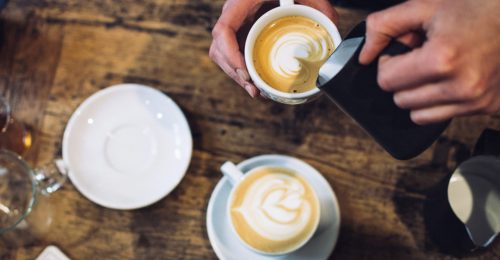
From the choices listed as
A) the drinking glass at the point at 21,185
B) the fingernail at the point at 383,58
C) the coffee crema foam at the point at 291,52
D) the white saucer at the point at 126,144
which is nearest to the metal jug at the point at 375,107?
the fingernail at the point at 383,58

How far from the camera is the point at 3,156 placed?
1.14m

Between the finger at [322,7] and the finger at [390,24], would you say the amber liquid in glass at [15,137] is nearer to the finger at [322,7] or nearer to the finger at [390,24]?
the finger at [322,7]

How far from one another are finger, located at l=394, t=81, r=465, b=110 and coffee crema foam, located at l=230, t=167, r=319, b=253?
0.39 meters

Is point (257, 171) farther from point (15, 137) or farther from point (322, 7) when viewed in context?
point (15, 137)

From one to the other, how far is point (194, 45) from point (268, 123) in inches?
10.5

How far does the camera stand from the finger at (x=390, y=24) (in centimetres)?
71

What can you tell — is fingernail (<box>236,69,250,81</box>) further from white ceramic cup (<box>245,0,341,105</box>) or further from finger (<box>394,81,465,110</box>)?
finger (<box>394,81,465,110</box>)

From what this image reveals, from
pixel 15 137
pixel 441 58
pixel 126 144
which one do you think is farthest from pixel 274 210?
pixel 15 137

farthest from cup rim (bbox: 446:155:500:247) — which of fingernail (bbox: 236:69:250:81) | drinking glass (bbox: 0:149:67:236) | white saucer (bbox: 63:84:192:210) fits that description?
→ drinking glass (bbox: 0:149:67:236)

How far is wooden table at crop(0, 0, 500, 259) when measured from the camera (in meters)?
1.12

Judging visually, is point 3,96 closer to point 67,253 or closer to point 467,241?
point 67,253

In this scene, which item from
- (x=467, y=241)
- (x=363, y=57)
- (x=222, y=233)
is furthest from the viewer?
(x=222, y=233)

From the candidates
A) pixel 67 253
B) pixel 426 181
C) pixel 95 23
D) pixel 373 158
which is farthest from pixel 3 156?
pixel 426 181

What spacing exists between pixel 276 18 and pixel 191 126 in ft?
1.22
